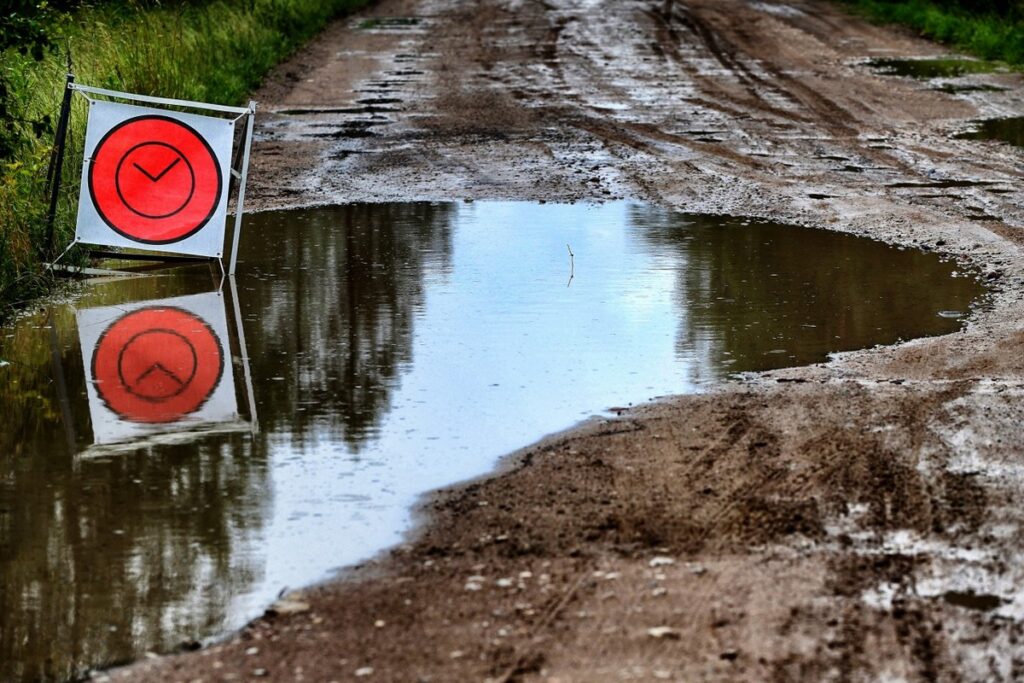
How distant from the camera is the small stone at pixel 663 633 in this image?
4.88 meters

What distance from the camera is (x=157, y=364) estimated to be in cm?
844

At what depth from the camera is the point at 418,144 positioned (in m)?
15.6

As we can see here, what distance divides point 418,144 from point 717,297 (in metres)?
6.61

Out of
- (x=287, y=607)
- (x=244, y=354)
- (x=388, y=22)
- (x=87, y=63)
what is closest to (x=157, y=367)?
(x=244, y=354)

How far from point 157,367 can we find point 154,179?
256cm

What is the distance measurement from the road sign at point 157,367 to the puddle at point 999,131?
9.17 m

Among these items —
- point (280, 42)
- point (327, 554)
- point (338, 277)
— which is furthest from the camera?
point (280, 42)

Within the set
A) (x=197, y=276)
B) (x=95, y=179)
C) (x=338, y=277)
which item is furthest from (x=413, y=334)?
(x=95, y=179)

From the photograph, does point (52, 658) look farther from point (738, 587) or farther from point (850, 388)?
point (850, 388)

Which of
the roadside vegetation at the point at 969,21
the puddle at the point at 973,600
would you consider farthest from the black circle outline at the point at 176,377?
the roadside vegetation at the point at 969,21

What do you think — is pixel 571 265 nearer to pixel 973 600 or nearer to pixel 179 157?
pixel 179 157

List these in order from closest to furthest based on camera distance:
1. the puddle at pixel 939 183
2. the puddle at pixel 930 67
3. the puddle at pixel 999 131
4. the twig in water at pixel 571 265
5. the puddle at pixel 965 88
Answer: the twig in water at pixel 571 265 → the puddle at pixel 939 183 → the puddle at pixel 999 131 → the puddle at pixel 965 88 → the puddle at pixel 930 67

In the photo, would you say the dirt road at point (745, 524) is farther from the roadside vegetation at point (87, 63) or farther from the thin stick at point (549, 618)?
the roadside vegetation at point (87, 63)

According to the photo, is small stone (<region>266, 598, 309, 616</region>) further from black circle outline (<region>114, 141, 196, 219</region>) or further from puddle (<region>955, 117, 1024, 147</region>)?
puddle (<region>955, 117, 1024, 147</region>)
